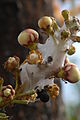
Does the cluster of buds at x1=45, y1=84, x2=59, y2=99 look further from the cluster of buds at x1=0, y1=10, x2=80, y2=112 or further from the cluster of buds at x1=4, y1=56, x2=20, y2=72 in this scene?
the cluster of buds at x1=4, y1=56, x2=20, y2=72

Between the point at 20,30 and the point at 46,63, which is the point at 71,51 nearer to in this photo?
the point at 46,63

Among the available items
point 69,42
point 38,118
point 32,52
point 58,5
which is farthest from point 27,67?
point 58,5

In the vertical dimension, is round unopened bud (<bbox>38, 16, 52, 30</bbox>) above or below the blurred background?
below

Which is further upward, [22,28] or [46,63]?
[22,28]

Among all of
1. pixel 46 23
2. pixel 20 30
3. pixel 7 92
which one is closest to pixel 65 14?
pixel 46 23

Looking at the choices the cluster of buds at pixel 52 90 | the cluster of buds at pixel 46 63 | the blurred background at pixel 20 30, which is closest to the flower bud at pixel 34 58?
the cluster of buds at pixel 46 63

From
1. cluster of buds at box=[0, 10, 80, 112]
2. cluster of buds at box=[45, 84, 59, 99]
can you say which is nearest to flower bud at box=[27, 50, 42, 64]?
cluster of buds at box=[0, 10, 80, 112]

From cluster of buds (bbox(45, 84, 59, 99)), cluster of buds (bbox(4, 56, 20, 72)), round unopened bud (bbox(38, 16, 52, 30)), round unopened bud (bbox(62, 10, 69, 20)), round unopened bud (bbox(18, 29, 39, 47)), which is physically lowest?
cluster of buds (bbox(45, 84, 59, 99))

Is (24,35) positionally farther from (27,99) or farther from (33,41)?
(27,99)

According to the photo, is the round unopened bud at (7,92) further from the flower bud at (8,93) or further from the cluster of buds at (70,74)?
the cluster of buds at (70,74)
